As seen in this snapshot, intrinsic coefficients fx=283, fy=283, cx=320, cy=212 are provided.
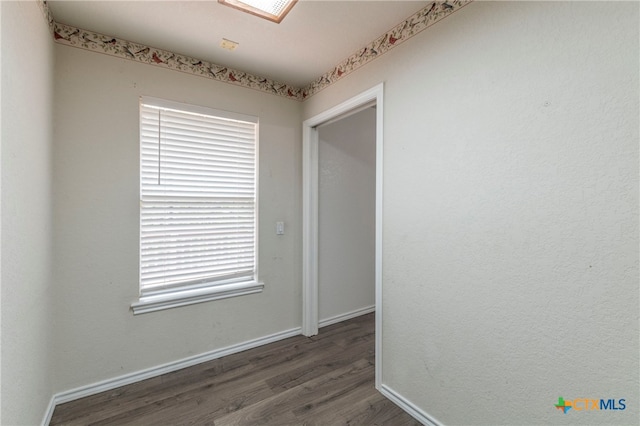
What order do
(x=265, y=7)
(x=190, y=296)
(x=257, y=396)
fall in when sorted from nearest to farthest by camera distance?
(x=265, y=7)
(x=257, y=396)
(x=190, y=296)

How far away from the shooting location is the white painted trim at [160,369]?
75.5 inches

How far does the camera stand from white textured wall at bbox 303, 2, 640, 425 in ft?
3.44

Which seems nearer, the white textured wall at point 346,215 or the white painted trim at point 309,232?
the white painted trim at point 309,232

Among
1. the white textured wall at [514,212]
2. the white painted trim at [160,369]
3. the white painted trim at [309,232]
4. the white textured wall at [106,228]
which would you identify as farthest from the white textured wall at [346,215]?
the white textured wall at [514,212]

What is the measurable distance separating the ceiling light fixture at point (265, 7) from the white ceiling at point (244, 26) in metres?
0.05

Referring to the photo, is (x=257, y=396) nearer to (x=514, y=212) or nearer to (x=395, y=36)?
(x=514, y=212)

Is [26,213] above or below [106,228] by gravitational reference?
above

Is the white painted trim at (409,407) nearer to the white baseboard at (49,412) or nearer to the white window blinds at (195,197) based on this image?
the white window blinds at (195,197)

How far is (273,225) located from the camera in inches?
109

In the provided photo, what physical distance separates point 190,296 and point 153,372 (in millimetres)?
604

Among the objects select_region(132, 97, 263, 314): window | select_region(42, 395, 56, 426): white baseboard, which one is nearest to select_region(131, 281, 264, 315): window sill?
select_region(132, 97, 263, 314): window

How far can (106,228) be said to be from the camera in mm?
2014

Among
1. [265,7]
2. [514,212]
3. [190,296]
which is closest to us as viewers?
[514,212]

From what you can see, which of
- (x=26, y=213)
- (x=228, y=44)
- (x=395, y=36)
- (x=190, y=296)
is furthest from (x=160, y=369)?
(x=395, y=36)
